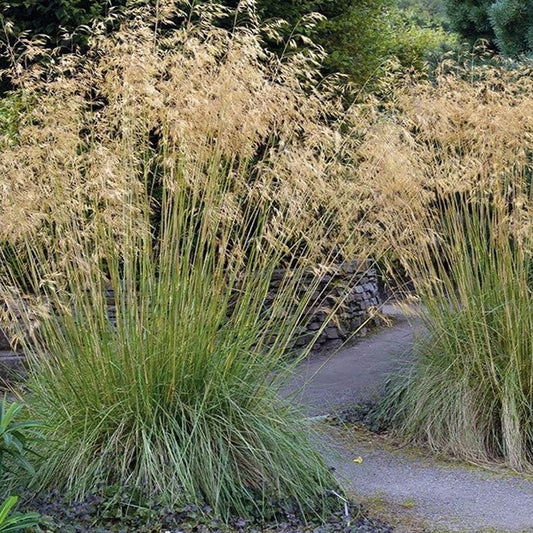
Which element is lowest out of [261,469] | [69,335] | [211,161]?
[261,469]

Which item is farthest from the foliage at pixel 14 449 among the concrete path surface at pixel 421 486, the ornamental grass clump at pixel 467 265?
the ornamental grass clump at pixel 467 265

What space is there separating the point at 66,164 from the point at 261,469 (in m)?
1.88

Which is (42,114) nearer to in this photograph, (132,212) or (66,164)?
(66,164)

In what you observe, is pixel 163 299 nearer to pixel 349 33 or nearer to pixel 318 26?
pixel 318 26

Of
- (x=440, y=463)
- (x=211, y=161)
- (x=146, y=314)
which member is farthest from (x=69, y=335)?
(x=440, y=463)

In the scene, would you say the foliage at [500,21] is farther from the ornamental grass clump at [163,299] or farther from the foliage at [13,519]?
the foliage at [13,519]

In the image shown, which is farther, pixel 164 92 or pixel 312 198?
pixel 312 198

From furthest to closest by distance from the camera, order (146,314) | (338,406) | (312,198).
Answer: (338,406), (312,198), (146,314)

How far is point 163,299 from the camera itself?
4.30 meters

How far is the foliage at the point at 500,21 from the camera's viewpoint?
32.0ft

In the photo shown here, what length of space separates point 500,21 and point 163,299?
283 inches

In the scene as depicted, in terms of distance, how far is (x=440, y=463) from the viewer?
5.23 m

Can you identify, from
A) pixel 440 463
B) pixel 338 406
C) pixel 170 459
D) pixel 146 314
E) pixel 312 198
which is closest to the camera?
pixel 170 459

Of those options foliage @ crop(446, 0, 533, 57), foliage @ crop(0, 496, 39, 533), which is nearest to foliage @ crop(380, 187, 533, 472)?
foliage @ crop(0, 496, 39, 533)
